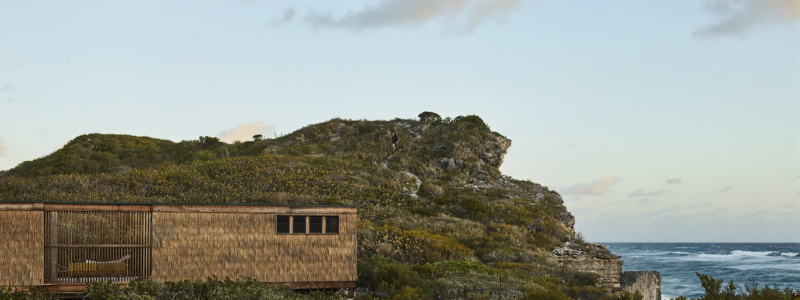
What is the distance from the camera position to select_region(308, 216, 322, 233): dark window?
19234 mm

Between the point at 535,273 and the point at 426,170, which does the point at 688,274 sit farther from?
the point at 535,273

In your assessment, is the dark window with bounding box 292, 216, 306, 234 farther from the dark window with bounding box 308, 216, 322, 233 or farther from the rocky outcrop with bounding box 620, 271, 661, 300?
the rocky outcrop with bounding box 620, 271, 661, 300

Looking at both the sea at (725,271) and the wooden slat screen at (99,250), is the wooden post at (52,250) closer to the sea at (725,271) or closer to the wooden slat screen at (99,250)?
the wooden slat screen at (99,250)

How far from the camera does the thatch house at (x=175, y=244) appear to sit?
54.0 ft

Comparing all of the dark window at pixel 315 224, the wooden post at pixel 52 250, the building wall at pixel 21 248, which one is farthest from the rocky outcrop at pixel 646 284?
the building wall at pixel 21 248

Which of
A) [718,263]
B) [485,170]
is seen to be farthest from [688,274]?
[485,170]

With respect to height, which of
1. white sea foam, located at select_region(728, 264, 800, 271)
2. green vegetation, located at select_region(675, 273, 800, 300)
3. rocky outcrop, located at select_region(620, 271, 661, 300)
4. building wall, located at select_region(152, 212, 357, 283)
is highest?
building wall, located at select_region(152, 212, 357, 283)

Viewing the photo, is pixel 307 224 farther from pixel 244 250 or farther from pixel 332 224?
pixel 244 250

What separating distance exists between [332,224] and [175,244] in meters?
4.22

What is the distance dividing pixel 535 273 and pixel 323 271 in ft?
25.8

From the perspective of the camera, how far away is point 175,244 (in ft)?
58.6

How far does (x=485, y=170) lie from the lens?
161 feet

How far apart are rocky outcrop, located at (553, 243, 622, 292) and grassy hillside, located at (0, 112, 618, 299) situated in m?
0.71

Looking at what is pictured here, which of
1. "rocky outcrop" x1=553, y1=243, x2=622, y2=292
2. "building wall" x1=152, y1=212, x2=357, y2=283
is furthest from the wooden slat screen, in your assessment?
"rocky outcrop" x1=553, y1=243, x2=622, y2=292
